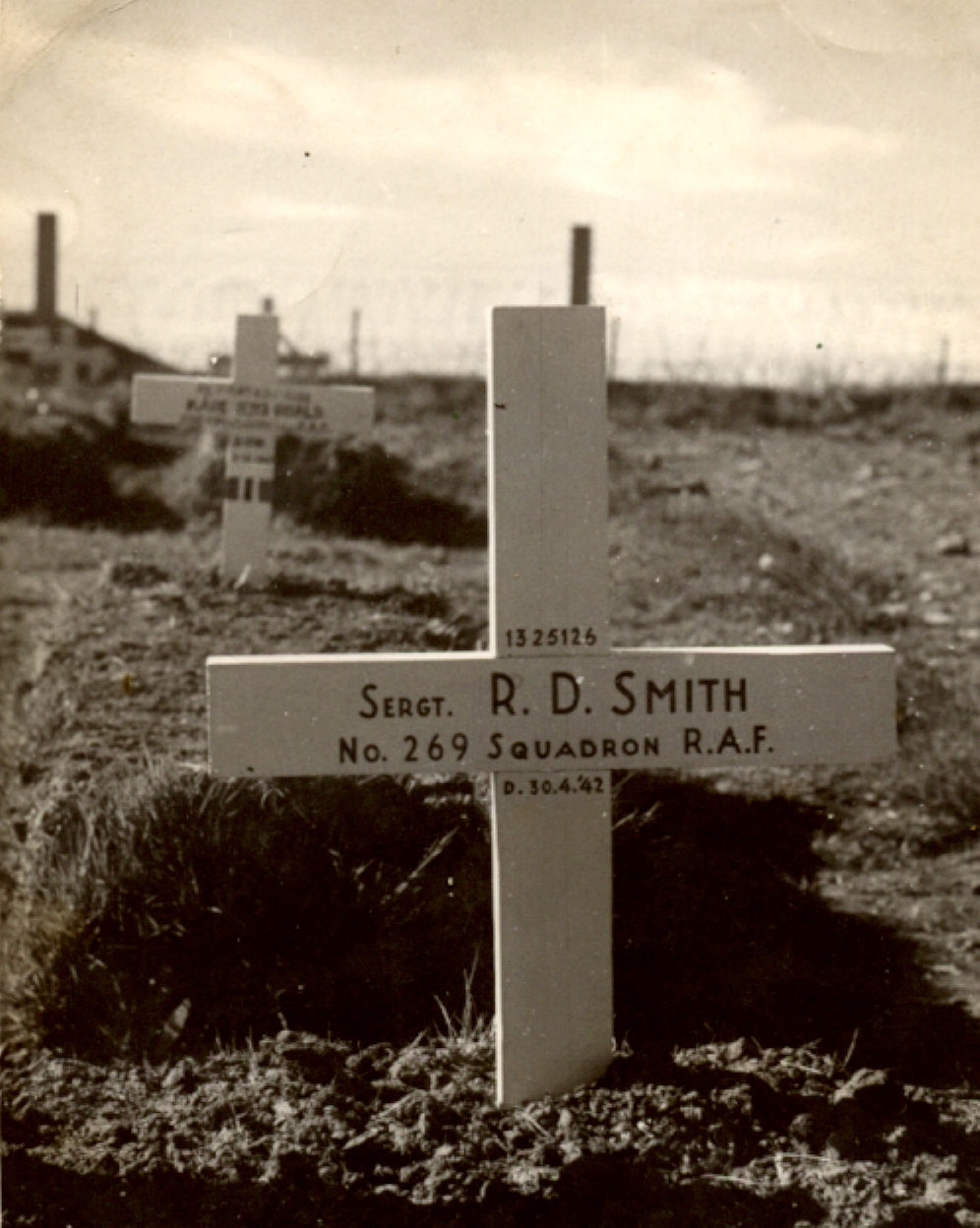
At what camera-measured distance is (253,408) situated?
709 cm

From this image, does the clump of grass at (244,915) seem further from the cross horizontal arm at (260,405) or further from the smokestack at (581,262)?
the smokestack at (581,262)

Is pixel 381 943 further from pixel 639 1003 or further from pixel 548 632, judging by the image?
pixel 548 632

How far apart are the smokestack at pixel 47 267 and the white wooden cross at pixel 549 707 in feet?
45.3

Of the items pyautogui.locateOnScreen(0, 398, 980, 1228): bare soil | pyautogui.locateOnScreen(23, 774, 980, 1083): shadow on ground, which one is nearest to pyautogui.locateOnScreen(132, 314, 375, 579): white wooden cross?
pyautogui.locateOnScreen(0, 398, 980, 1228): bare soil

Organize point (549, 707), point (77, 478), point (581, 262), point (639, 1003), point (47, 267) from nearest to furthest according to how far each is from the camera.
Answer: point (549, 707), point (639, 1003), point (77, 478), point (581, 262), point (47, 267)

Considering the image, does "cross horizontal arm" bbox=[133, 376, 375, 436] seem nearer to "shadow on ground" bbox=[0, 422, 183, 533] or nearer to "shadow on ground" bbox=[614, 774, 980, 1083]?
"shadow on ground" bbox=[0, 422, 183, 533]

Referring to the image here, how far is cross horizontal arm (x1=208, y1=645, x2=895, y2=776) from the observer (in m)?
2.81

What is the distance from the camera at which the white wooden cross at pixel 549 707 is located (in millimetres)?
2830

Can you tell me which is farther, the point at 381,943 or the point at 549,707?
the point at 381,943

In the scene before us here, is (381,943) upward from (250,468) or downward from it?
downward

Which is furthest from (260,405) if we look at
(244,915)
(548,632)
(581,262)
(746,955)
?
(581,262)

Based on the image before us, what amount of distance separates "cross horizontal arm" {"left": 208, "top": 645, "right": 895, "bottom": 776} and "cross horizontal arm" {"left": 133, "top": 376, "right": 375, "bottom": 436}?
173 inches

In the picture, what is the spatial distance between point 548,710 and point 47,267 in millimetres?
14517

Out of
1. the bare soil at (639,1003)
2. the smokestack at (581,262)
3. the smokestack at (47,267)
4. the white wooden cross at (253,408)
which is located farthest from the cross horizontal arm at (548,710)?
the smokestack at (47,267)
